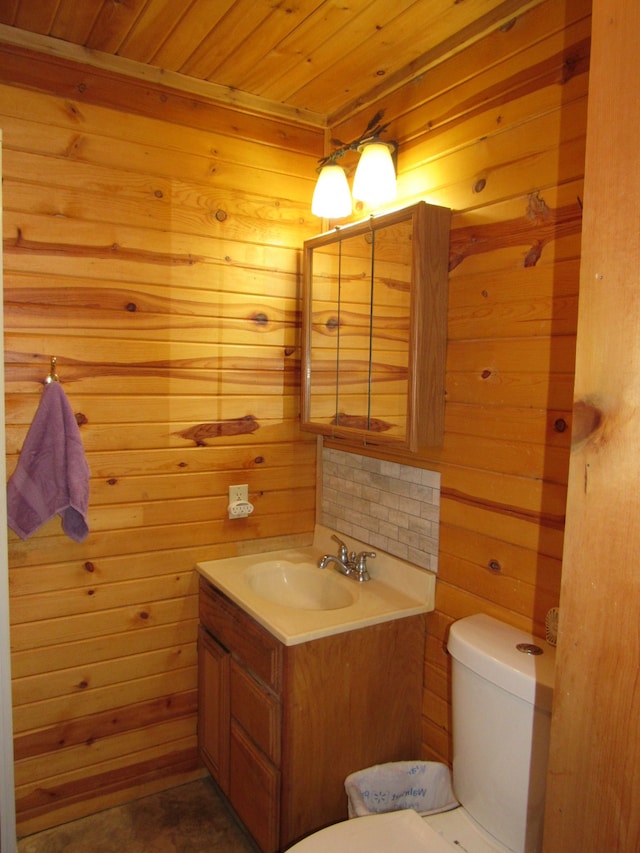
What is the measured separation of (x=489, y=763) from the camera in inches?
51.9

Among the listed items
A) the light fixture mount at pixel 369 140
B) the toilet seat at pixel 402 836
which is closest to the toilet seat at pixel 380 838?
the toilet seat at pixel 402 836

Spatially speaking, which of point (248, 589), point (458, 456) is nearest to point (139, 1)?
point (458, 456)

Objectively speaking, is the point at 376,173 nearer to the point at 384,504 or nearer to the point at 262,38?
the point at 262,38

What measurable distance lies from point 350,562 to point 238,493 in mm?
483

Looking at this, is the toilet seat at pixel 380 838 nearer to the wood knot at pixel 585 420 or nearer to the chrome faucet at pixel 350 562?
the chrome faucet at pixel 350 562

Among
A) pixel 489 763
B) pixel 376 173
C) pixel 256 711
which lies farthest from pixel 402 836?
pixel 376 173

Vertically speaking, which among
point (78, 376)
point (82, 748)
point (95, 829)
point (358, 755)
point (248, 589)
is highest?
point (78, 376)

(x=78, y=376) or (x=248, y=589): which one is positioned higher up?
(x=78, y=376)

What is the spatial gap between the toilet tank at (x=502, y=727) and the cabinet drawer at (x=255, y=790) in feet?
1.72

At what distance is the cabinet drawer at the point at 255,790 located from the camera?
64.2 inches

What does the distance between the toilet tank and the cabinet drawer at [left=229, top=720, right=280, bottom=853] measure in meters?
0.52

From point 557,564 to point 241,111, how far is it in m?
1.77

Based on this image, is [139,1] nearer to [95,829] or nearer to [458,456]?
[458,456]

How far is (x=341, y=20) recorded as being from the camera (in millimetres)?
1604
